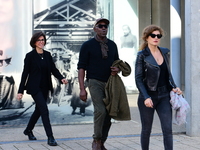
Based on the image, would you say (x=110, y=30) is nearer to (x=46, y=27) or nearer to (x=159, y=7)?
(x=46, y=27)

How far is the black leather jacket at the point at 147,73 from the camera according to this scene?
552cm

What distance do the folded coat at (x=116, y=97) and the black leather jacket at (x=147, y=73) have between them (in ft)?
2.68

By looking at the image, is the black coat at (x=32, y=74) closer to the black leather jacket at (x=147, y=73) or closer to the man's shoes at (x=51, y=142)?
the man's shoes at (x=51, y=142)

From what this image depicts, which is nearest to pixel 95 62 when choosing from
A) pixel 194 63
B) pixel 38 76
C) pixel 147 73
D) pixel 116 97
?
pixel 116 97

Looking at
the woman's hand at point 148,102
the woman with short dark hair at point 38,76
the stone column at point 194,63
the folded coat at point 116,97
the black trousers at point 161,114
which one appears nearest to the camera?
the woman's hand at point 148,102

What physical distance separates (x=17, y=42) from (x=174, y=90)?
13.8ft

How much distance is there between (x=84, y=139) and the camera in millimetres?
7699

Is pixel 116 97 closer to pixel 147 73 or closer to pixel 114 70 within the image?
pixel 114 70

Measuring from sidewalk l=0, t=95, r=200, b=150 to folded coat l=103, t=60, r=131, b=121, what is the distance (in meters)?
0.71

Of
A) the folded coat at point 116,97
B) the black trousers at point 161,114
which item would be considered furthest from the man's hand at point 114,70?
the black trousers at point 161,114

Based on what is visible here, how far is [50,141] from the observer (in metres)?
7.13

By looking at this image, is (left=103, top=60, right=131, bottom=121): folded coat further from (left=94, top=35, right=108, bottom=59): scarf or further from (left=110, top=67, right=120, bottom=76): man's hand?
(left=94, top=35, right=108, bottom=59): scarf

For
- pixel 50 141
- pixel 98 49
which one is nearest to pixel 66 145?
pixel 50 141

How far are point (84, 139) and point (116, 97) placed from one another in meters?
1.56
